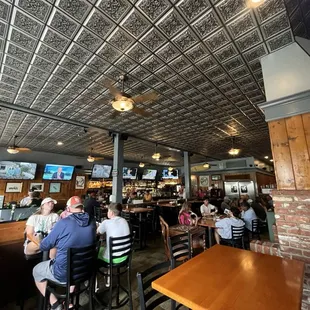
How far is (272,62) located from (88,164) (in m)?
11.3

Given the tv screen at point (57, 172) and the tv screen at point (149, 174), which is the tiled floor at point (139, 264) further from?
the tv screen at point (149, 174)

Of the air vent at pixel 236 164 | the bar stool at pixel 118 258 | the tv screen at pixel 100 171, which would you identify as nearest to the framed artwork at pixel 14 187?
the tv screen at pixel 100 171

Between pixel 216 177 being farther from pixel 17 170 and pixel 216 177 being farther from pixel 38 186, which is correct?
pixel 17 170

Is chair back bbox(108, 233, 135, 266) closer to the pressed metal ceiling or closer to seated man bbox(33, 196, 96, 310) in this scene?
seated man bbox(33, 196, 96, 310)

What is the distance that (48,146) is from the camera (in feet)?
29.3

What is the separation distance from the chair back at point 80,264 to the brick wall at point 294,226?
8.49ft

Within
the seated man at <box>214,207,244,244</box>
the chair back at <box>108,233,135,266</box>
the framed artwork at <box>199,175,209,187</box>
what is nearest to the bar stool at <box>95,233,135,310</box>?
the chair back at <box>108,233,135,266</box>

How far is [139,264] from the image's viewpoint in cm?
409

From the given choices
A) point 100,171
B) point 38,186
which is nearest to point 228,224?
point 100,171

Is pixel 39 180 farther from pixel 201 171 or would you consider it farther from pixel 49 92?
pixel 201 171

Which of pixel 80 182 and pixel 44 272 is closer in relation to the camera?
pixel 44 272

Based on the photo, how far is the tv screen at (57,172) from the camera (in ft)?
31.9

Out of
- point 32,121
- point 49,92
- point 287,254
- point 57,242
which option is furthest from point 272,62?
point 32,121

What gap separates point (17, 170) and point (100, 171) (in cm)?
422
